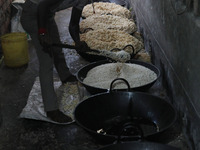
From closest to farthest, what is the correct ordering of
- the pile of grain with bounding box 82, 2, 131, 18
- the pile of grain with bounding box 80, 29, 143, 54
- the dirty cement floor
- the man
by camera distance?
the dirty cement floor, the man, the pile of grain with bounding box 80, 29, 143, 54, the pile of grain with bounding box 82, 2, 131, 18

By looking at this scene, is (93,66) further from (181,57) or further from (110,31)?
(181,57)

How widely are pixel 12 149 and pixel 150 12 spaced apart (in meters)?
3.04

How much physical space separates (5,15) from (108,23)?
2.41m

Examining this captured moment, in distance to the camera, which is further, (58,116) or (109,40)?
(109,40)

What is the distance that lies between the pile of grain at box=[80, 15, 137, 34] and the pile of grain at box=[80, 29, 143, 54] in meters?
0.40

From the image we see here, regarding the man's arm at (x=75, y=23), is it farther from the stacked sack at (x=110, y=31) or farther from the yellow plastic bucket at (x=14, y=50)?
the yellow plastic bucket at (x=14, y=50)

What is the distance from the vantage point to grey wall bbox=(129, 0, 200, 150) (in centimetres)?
265

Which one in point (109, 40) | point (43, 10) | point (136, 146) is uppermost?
point (43, 10)

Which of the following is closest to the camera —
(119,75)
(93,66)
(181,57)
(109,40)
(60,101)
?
(181,57)

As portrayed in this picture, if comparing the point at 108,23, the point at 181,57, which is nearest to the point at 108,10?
the point at 108,23

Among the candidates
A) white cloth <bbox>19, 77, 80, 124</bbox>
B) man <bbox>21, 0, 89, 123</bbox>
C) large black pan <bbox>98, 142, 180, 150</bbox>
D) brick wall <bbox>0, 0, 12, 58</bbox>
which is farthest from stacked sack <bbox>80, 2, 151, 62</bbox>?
large black pan <bbox>98, 142, 180, 150</bbox>

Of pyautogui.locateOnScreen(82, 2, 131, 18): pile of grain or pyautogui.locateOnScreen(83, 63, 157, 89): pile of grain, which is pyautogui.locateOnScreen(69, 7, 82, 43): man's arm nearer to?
pyautogui.locateOnScreen(83, 63, 157, 89): pile of grain

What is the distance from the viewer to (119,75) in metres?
3.84

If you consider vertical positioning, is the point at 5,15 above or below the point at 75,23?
below
